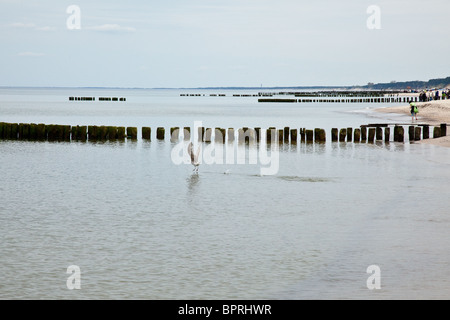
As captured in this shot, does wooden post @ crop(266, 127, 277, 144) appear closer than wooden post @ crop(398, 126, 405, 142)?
Yes

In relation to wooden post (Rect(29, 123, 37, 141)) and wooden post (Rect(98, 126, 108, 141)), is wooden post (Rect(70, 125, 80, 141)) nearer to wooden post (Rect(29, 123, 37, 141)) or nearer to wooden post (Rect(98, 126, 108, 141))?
wooden post (Rect(29, 123, 37, 141))

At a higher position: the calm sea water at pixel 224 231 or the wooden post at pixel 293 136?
the wooden post at pixel 293 136

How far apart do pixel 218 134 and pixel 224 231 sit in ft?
74.7

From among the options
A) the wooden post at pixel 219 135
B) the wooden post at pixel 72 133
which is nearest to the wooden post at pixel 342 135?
the wooden post at pixel 219 135

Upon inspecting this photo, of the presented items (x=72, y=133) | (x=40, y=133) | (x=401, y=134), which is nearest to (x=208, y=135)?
(x=72, y=133)

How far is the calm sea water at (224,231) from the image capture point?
9.68m

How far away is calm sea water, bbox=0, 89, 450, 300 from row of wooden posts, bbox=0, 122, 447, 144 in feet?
33.7

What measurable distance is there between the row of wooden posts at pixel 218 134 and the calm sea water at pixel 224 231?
10.3 metres

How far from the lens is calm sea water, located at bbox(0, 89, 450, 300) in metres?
9.68

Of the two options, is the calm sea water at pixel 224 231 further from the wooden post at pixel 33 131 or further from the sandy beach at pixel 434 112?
the sandy beach at pixel 434 112

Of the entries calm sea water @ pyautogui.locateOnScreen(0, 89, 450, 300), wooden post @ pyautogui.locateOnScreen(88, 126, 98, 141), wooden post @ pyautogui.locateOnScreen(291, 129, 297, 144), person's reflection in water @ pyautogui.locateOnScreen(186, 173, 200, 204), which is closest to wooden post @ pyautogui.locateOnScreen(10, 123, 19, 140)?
wooden post @ pyautogui.locateOnScreen(88, 126, 98, 141)

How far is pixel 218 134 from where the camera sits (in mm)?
35938
